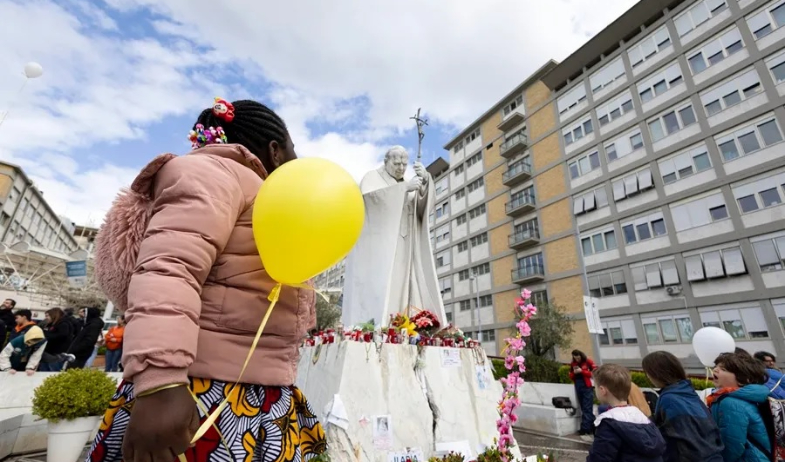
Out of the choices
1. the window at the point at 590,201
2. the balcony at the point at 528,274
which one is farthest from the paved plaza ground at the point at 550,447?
the window at the point at 590,201

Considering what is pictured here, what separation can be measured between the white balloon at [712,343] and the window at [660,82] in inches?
867

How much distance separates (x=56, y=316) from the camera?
668 cm

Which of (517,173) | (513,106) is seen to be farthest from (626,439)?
(513,106)

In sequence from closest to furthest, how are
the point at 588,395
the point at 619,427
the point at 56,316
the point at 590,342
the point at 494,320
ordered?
the point at 619,427 < the point at 56,316 < the point at 588,395 < the point at 590,342 < the point at 494,320

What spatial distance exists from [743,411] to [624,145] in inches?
939

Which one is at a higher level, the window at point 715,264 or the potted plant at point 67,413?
the window at point 715,264

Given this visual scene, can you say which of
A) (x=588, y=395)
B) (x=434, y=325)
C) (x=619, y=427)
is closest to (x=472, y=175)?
(x=588, y=395)

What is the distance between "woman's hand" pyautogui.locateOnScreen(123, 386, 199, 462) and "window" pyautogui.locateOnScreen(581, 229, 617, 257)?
25257 millimetres

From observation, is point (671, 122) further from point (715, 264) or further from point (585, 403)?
point (585, 403)

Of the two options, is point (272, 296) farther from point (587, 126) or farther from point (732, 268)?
point (587, 126)

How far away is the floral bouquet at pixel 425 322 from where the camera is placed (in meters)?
4.90

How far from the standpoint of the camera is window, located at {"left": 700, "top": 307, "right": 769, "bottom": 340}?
1634 cm

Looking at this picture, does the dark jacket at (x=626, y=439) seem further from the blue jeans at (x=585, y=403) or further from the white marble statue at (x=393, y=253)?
the blue jeans at (x=585, y=403)

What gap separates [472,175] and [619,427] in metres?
33.1
